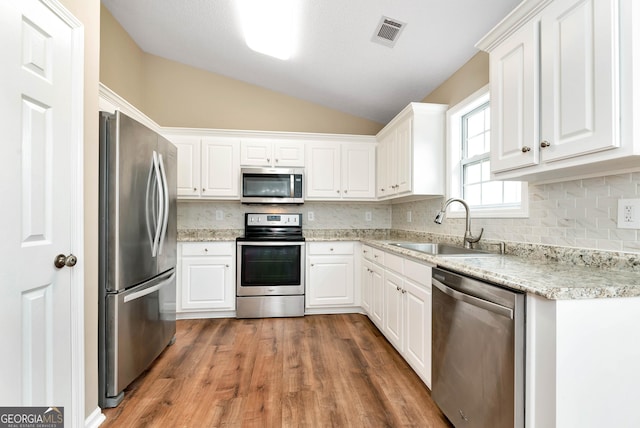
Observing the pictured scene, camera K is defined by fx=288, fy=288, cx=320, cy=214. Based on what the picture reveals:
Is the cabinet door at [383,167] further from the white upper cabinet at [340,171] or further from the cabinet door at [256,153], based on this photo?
the cabinet door at [256,153]

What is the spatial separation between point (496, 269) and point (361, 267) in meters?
2.13

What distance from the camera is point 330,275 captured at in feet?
11.0

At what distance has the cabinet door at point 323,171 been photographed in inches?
138

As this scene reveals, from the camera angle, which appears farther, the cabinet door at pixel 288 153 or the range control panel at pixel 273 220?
the range control panel at pixel 273 220

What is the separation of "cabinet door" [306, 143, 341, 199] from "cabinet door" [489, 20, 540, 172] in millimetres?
2062

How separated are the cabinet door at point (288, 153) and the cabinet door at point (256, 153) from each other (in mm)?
71

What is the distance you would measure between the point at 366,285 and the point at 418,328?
50.7 inches

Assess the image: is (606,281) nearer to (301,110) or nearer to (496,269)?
(496,269)

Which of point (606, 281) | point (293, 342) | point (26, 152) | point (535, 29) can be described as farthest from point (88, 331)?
point (535, 29)

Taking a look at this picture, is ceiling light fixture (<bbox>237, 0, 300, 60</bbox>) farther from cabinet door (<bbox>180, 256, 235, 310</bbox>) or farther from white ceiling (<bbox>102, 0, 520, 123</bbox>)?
cabinet door (<bbox>180, 256, 235, 310</bbox>)

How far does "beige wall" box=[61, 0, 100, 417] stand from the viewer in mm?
1508

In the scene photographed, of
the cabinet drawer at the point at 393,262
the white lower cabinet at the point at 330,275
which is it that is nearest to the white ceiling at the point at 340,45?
the cabinet drawer at the point at 393,262

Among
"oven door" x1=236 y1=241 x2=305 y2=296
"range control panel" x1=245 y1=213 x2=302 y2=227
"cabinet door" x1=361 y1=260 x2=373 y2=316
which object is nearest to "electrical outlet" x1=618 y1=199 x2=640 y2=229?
"cabinet door" x1=361 y1=260 x2=373 y2=316

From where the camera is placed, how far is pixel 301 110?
12.7 ft
